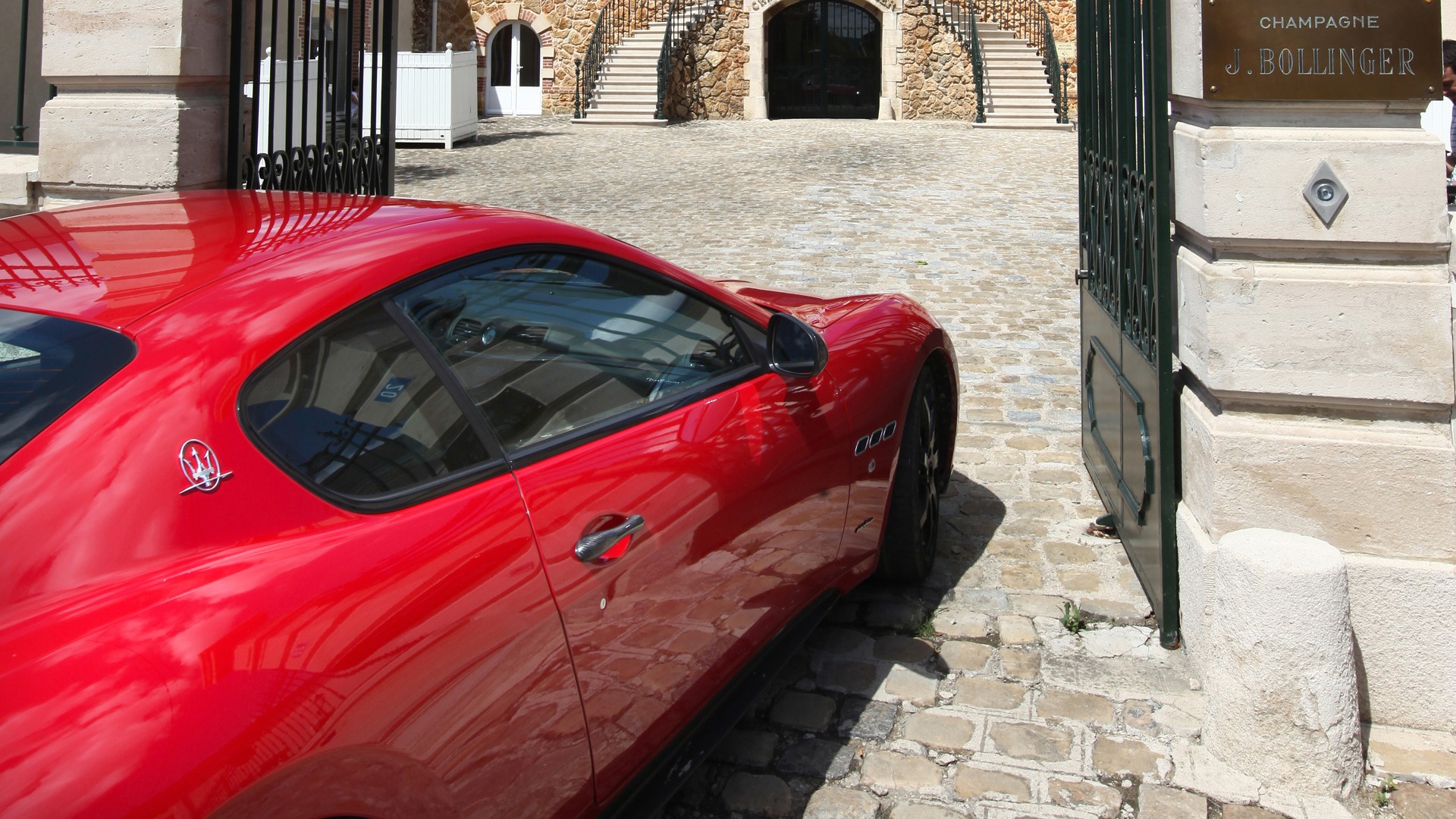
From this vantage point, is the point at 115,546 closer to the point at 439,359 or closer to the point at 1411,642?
the point at 439,359

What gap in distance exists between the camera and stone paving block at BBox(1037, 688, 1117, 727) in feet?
12.0

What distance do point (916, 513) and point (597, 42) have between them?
24.6m

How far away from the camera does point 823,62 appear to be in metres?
29.3

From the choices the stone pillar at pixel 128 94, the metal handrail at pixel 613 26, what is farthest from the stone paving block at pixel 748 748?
the metal handrail at pixel 613 26

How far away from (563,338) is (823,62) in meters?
27.6

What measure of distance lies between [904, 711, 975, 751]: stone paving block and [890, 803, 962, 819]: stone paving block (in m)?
0.29

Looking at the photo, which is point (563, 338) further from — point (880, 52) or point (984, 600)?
point (880, 52)

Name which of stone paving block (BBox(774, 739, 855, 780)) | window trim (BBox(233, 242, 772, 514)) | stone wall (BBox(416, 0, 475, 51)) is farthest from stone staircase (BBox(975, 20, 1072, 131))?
window trim (BBox(233, 242, 772, 514))

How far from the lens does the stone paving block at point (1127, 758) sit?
3.37 m

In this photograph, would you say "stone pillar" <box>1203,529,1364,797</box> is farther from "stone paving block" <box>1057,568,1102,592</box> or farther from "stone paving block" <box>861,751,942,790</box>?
"stone paving block" <box>1057,568,1102,592</box>

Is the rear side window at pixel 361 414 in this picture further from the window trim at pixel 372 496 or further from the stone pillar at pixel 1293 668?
the stone pillar at pixel 1293 668

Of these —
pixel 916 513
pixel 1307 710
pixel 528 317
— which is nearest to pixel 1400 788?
pixel 1307 710

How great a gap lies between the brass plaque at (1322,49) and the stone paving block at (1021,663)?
5.75 feet

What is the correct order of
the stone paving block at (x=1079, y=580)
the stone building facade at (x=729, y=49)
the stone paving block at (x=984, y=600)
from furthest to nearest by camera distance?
the stone building facade at (x=729, y=49)
the stone paving block at (x=1079, y=580)
the stone paving block at (x=984, y=600)
